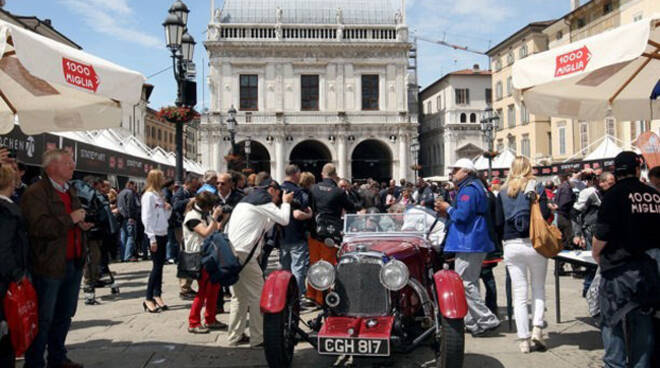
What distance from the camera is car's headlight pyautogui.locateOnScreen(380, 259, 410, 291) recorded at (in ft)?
15.2

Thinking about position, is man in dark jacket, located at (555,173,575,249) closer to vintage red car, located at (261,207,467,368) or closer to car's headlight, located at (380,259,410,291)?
vintage red car, located at (261,207,467,368)

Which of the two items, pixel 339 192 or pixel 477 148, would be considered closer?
pixel 339 192

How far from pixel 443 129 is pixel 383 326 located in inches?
1636

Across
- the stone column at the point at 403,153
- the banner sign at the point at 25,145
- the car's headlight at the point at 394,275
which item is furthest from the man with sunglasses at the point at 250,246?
the stone column at the point at 403,153

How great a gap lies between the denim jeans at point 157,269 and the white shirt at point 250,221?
1930mm

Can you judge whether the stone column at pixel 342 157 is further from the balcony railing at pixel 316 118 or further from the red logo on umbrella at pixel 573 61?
the red logo on umbrella at pixel 573 61

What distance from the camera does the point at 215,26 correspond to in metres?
38.7

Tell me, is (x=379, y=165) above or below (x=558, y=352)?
above

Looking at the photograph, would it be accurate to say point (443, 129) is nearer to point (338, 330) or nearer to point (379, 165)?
point (379, 165)

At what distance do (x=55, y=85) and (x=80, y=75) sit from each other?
143 cm

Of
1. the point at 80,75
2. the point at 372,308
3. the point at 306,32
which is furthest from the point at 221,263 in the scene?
the point at 306,32

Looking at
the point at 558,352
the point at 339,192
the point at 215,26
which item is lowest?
the point at 558,352

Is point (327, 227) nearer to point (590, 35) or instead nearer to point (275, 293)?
point (275, 293)

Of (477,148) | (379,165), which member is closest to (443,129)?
(477,148)
